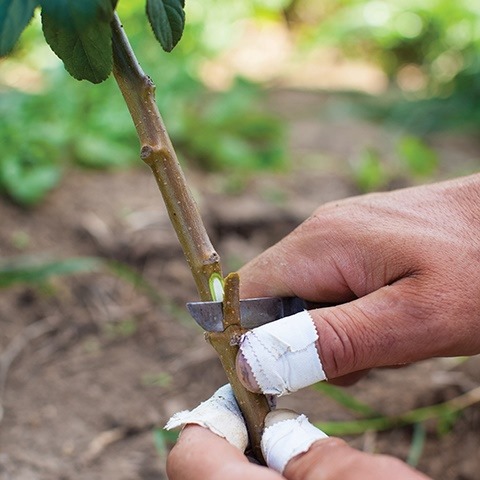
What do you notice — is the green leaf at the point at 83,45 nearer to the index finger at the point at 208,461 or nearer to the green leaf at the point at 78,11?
the green leaf at the point at 78,11

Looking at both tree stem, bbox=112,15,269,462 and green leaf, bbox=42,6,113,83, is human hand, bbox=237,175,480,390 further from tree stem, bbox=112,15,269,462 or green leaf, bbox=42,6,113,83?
green leaf, bbox=42,6,113,83

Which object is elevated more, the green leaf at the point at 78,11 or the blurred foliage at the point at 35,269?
the green leaf at the point at 78,11

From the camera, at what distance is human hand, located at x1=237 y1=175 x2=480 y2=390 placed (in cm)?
108

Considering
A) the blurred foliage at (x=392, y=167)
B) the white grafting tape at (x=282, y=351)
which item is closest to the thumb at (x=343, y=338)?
the white grafting tape at (x=282, y=351)

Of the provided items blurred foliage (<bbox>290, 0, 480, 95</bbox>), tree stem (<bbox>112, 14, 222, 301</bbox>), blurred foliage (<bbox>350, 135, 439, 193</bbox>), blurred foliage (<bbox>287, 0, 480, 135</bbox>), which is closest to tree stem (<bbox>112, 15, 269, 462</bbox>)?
tree stem (<bbox>112, 14, 222, 301</bbox>)

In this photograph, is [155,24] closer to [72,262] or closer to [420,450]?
[72,262]

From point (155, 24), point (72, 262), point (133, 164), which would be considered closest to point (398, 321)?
point (155, 24)

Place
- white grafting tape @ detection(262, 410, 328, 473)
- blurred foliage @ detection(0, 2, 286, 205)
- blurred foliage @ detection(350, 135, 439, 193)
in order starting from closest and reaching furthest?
white grafting tape @ detection(262, 410, 328, 473), blurred foliage @ detection(0, 2, 286, 205), blurred foliage @ detection(350, 135, 439, 193)

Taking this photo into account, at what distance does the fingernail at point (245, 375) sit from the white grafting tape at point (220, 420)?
54 mm

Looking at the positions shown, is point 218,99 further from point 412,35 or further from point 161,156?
point 161,156

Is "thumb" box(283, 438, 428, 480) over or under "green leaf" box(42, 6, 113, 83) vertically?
under

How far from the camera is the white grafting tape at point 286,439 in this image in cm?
104

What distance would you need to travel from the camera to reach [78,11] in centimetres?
93

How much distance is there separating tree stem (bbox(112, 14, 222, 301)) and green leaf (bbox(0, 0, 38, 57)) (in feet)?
0.43
